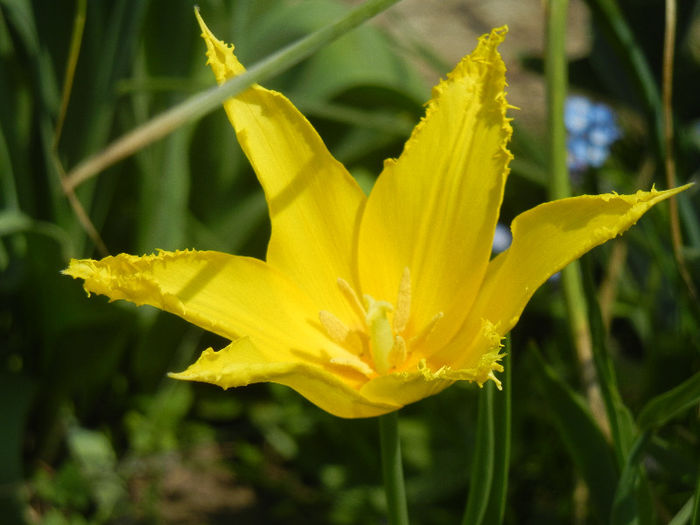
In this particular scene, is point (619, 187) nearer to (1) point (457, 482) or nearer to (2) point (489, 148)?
(1) point (457, 482)

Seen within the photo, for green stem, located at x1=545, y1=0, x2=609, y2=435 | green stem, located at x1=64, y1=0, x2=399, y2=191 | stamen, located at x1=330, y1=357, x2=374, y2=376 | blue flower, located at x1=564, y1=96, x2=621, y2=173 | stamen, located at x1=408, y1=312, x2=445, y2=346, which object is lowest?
stamen, located at x1=330, y1=357, x2=374, y2=376

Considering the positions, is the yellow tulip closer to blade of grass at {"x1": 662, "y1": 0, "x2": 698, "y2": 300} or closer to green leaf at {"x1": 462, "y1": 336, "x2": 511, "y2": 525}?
green leaf at {"x1": 462, "y1": 336, "x2": 511, "y2": 525}

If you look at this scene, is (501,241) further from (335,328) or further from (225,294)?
(225,294)

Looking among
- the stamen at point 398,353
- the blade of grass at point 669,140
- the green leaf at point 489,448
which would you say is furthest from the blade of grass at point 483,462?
the blade of grass at point 669,140

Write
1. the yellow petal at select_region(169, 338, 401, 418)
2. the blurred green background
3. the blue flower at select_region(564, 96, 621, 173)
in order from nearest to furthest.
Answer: the yellow petal at select_region(169, 338, 401, 418) < the blurred green background < the blue flower at select_region(564, 96, 621, 173)

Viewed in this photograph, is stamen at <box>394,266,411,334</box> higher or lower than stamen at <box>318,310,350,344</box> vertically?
higher

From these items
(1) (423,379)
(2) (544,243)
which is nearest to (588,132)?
(2) (544,243)

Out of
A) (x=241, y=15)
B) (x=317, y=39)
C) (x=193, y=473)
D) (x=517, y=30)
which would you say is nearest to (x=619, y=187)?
(x=241, y=15)

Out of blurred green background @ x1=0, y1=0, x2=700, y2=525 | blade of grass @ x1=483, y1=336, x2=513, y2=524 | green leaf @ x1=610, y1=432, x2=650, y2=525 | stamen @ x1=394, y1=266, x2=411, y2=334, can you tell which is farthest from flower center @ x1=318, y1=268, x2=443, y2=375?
blurred green background @ x1=0, y1=0, x2=700, y2=525
